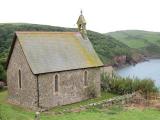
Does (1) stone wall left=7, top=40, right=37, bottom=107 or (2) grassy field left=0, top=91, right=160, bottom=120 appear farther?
(1) stone wall left=7, top=40, right=37, bottom=107

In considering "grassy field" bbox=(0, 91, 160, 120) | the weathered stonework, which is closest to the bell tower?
the weathered stonework

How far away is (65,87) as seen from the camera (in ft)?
133

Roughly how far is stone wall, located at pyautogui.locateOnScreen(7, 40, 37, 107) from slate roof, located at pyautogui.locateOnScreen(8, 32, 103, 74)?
98 centimetres

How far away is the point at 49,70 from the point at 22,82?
3.68 m

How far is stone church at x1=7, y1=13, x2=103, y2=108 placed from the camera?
37656mm

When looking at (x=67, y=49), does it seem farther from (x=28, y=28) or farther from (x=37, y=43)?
(x=28, y=28)

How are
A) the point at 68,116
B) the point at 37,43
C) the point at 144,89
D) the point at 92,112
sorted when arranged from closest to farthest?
the point at 68,116, the point at 92,112, the point at 37,43, the point at 144,89

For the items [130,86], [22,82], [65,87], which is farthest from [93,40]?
[22,82]

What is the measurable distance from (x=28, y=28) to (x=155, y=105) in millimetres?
88709

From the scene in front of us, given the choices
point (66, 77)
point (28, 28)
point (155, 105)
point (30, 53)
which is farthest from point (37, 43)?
point (28, 28)

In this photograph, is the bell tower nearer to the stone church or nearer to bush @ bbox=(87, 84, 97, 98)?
the stone church

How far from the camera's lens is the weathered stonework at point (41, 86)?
37.4 meters

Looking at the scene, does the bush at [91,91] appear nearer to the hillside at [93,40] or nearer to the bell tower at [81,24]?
the bell tower at [81,24]

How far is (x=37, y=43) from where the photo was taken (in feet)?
132
